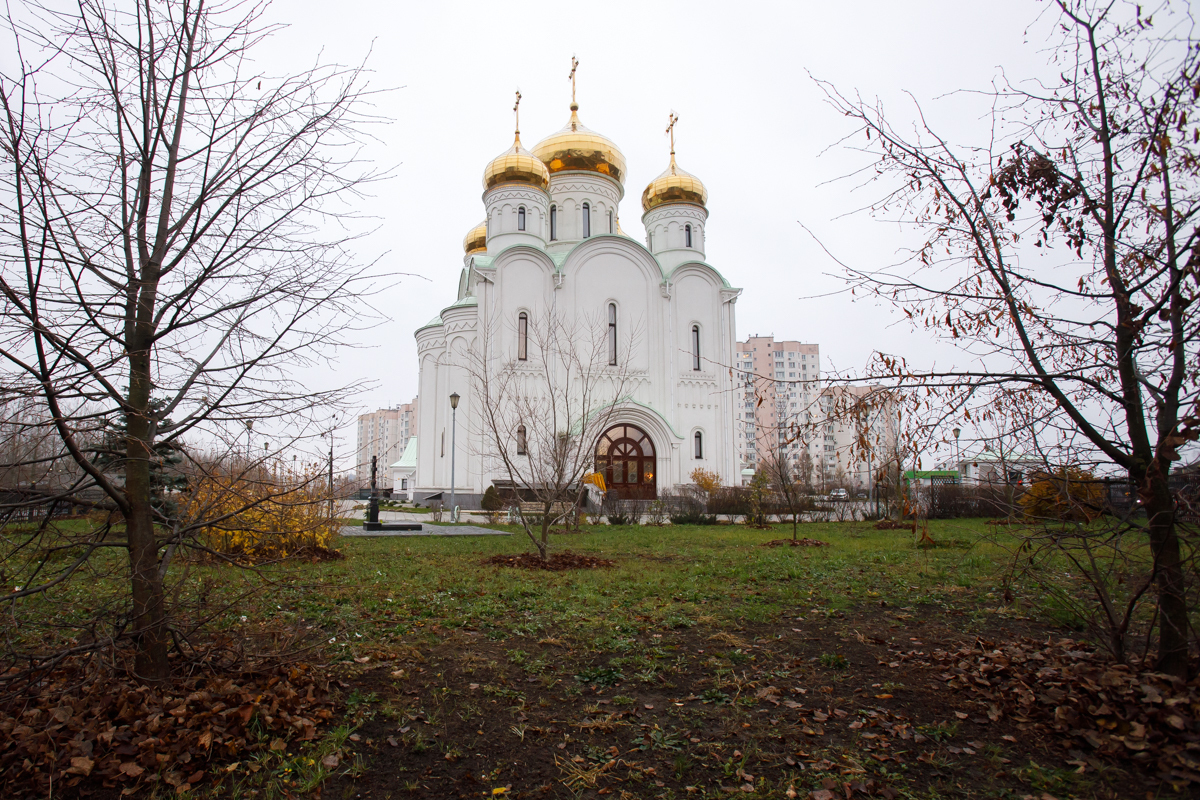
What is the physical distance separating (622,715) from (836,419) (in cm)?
200

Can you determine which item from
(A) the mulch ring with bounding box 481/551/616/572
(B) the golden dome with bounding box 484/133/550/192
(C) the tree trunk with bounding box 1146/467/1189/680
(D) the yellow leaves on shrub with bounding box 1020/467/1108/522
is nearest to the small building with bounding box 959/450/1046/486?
(D) the yellow leaves on shrub with bounding box 1020/467/1108/522

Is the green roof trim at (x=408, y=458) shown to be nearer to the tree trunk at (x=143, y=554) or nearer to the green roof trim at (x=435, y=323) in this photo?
the green roof trim at (x=435, y=323)

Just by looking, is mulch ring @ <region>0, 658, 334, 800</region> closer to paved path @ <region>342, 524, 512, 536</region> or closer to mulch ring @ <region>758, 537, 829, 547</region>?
mulch ring @ <region>758, 537, 829, 547</region>

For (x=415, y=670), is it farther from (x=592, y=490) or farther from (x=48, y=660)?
(x=592, y=490)

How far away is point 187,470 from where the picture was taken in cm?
409

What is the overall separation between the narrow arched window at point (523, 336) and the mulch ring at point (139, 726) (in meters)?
23.4

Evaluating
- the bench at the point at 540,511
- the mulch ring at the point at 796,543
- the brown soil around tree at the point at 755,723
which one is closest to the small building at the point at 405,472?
the bench at the point at 540,511

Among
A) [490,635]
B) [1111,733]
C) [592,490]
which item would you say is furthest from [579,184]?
[1111,733]

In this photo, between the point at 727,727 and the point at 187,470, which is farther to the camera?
the point at 187,470

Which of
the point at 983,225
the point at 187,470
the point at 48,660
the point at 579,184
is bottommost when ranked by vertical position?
the point at 48,660

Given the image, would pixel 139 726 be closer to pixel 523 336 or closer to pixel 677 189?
pixel 523 336

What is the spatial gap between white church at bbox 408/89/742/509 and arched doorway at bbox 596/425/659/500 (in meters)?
0.04

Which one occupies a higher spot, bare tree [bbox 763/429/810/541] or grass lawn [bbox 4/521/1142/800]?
bare tree [bbox 763/429/810/541]

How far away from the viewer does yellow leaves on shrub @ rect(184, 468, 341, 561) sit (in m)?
3.56
